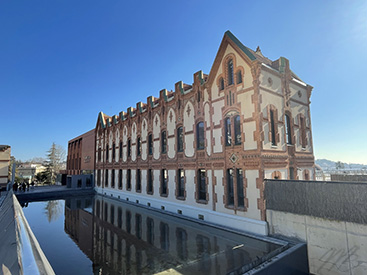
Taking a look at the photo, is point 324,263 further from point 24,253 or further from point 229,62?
point 229,62

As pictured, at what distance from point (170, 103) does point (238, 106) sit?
7.90 m

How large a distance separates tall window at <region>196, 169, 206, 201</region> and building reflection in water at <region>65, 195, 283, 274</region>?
205 cm

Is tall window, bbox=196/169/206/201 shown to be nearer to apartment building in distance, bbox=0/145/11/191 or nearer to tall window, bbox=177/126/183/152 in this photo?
tall window, bbox=177/126/183/152

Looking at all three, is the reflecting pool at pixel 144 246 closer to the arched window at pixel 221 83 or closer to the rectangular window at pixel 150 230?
the rectangular window at pixel 150 230

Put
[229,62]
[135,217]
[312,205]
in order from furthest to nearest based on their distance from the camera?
[135,217] < [229,62] < [312,205]

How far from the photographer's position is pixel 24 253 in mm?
3410

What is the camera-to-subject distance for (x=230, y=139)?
14094 mm

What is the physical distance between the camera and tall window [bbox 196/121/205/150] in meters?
16.4

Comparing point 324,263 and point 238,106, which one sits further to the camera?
point 238,106

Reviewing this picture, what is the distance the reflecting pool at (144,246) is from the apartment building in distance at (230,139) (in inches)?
70.7

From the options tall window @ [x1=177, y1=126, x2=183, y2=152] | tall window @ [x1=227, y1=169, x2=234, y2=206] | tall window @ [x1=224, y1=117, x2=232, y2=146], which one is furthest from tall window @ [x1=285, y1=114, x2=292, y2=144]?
tall window @ [x1=177, y1=126, x2=183, y2=152]

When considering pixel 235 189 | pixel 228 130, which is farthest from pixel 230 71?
pixel 235 189

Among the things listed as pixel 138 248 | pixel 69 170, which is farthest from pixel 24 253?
pixel 69 170

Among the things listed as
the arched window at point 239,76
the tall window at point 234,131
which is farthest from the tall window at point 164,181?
the arched window at point 239,76
